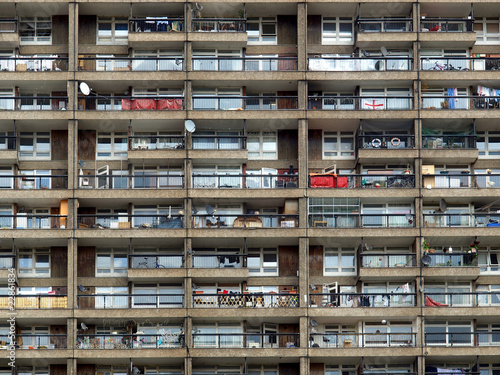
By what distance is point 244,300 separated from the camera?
250 ft

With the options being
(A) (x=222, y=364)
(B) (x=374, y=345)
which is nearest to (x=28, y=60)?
(A) (x=222, y=364)

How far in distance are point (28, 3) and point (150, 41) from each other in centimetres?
841

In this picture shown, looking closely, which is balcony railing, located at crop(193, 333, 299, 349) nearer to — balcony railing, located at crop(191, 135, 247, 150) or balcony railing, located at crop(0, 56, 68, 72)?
balcony railing, located at crop(191, 135, 247, 150)

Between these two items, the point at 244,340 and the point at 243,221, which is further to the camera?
the point at 243,221

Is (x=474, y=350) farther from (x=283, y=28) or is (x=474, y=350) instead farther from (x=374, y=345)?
(x=283, y=28)

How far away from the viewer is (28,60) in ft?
262

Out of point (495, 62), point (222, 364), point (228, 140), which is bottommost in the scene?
point (222, 364)

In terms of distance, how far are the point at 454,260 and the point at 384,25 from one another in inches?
646

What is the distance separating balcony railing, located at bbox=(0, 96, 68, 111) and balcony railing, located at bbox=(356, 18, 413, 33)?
2025 cm

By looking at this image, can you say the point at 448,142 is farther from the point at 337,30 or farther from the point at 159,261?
the point at 159,261

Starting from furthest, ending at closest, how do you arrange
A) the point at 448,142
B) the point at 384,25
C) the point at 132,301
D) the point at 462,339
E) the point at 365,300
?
the point at 384,25, the point at 448,142, the point at 132,301, the point at 462,339, the point at 365,300

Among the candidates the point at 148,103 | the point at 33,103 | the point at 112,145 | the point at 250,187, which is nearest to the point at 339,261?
the point at 250,187

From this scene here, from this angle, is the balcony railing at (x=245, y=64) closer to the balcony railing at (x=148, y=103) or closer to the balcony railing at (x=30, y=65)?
the balcony railing at (x=148, y=103)

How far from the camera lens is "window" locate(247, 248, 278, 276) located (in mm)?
78000
